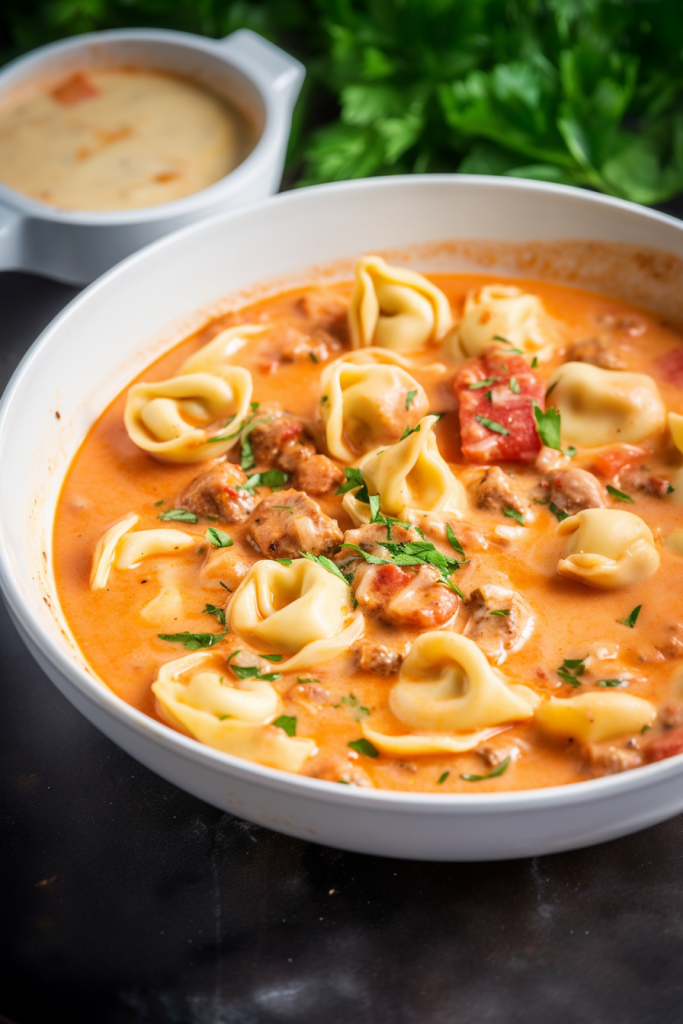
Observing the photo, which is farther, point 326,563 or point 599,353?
point 599,353

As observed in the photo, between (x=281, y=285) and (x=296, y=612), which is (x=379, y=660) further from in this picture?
(x=281, y=285)

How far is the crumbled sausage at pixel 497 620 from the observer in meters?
4.07

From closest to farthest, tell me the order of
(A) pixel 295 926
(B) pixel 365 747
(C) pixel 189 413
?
(A) pixel 295 926 → (B) pixel 365 747 → (C) pixel 189 413

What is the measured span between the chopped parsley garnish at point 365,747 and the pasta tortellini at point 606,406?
2089mm

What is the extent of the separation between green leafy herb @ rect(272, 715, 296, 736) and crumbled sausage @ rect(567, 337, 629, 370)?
2740 millimetres

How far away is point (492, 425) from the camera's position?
16.2 feet

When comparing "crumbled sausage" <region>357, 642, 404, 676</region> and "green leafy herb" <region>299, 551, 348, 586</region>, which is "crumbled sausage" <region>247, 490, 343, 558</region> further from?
"crumbled sausage" <region>357, 642, 404, 676</region>

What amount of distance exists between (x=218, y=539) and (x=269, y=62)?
4.18 metres

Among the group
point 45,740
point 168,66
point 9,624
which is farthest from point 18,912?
A: point 168,66

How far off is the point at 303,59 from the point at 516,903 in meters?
6.50

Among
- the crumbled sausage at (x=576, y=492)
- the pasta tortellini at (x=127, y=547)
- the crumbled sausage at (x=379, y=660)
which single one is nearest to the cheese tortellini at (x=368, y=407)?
the crumbled sausage at (x=576, y=492)

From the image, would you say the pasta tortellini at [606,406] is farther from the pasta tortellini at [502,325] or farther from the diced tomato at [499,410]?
the pasta tortellini at [502,325]

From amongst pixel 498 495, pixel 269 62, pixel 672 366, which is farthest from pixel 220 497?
pixel 269 62

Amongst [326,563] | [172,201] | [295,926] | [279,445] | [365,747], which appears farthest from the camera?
[172,201]
